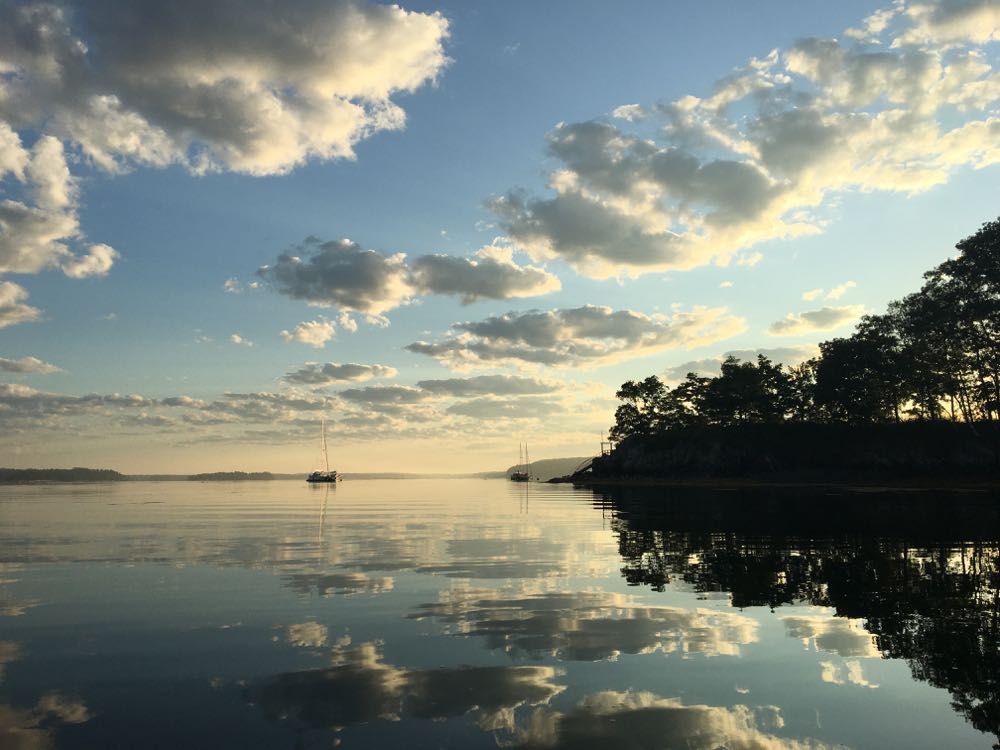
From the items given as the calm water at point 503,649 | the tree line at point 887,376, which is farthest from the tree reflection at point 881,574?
the tree line at point 887,376

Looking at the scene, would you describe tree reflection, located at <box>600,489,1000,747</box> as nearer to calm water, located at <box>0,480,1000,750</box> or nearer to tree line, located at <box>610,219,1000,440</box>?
calm water, located at <box>0,480,1000,750</box>

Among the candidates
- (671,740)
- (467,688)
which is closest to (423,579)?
(467,688)

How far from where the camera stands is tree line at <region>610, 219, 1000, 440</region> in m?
89.6

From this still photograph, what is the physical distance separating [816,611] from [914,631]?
228 cm

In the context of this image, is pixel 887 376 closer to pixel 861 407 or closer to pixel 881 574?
pixel 861 407

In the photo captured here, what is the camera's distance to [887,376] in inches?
4518

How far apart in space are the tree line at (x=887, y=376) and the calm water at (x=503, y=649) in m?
85.0

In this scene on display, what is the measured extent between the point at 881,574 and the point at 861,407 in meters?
124

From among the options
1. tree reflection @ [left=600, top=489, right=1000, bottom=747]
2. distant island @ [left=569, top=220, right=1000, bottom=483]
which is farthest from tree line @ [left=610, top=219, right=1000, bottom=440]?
Result: tree reflection @ [left=600, top=489, right=1000, bottom=747]

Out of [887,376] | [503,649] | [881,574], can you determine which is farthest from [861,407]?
[503,649]

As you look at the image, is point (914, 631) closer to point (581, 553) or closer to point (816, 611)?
point (816, 611)

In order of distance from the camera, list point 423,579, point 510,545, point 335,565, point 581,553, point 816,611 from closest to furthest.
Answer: point 816,611 < point 423,579 < point 335,565 < point 581,553 < point 510,545

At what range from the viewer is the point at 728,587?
17344mm

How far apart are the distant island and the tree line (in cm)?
24
